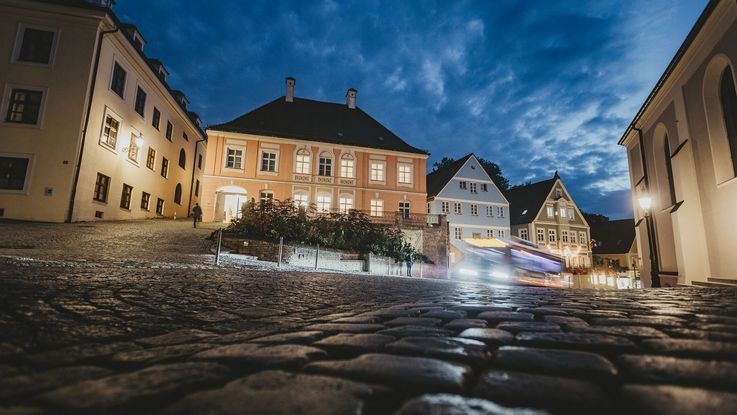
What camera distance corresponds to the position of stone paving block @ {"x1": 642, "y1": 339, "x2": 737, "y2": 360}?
1442mm

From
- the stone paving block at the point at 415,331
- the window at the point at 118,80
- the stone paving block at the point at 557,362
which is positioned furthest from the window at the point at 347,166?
the stone paving block at the point at 557,362

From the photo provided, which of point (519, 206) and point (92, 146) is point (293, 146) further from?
point (519, 206)

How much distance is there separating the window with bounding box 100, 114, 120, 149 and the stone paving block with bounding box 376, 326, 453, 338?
22.6m

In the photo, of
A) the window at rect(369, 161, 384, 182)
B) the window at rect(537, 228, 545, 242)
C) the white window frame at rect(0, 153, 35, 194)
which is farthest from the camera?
the window at rect(537, 228, 545, 242)

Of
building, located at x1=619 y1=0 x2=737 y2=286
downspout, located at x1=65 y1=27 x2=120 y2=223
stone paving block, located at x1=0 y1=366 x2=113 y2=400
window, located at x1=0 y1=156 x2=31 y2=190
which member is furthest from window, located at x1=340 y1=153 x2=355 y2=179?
stone paving block, located at x1=0 y1=366 x2=113 y2=400

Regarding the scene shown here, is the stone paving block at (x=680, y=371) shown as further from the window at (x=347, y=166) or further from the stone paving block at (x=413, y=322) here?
the window at (x=347, y=166)

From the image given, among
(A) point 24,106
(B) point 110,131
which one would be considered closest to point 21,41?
(A) point 24,106

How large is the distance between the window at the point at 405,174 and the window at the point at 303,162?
316 inches

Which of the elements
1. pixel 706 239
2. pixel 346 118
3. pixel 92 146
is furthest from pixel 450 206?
pixel 92 146

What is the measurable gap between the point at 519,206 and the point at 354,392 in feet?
162

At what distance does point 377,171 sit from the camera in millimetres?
31234

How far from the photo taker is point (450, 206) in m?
36.6

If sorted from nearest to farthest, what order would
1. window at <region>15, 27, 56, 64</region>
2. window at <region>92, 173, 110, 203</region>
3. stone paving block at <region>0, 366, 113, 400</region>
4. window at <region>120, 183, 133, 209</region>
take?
stone paving block at <region>0, 366, 113, 400</region> → window at <region>15, 27, 56, 64</region> → window at <region>92, 173, 110, 203</region> → window at <region>120, 183, 133, 209</region>

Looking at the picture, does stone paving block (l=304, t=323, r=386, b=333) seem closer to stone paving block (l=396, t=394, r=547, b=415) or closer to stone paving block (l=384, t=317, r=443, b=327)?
stone paving block (l=384, t=317, r=443, b=327)
